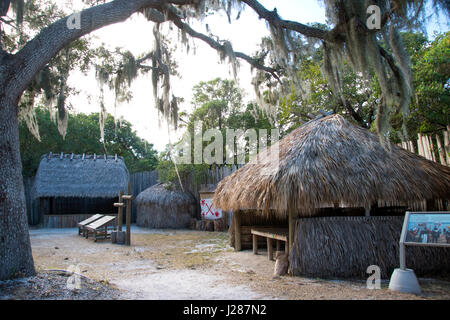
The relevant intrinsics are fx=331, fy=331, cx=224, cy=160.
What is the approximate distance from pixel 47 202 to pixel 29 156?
2932 mm

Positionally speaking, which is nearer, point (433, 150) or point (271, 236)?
point (271, 236)

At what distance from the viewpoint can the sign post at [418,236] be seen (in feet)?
15.0

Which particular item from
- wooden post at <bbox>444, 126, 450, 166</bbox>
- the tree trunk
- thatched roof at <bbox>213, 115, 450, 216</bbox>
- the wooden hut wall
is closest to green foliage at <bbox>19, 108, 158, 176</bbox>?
the wooden hut wall

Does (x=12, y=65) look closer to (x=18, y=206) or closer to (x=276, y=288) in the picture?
(x=18, y=206)

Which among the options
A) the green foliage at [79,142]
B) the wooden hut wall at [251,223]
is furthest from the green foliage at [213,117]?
the wooden hut wall at [251,223]

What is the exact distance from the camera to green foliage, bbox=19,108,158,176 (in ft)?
59.7

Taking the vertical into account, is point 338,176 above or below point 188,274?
above

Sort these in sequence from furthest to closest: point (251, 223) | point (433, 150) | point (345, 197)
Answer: point (251, 223)
point (433, 150)
point (345, 197)

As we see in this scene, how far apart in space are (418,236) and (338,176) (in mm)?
1624

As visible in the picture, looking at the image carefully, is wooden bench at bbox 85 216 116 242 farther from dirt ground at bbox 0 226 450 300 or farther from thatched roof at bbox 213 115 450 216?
thatched roof at bbox 213 115 450 216

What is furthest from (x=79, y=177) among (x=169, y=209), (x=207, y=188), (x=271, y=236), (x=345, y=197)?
(x=345, y=197)

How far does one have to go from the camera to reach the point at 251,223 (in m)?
9.46

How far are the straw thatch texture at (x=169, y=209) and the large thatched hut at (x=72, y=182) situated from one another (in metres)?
2.30

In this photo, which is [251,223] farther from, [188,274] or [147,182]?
[147,182]
